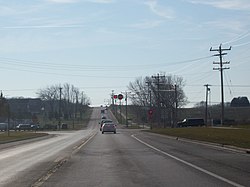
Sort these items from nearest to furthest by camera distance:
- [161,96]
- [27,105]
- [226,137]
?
1. [226,137]
2. [161,96]
3. [27,105]

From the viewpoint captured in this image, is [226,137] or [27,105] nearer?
[226,137]

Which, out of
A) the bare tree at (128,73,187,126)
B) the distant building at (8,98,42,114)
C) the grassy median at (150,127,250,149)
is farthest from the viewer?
the distant building at (8,98,42,114)

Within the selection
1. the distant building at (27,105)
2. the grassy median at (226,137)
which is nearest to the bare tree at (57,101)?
the distant building at (27,105)

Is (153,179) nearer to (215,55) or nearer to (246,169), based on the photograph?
(246,169)

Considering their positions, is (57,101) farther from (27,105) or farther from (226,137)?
(226,137)

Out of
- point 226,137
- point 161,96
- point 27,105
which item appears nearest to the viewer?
point 226,137

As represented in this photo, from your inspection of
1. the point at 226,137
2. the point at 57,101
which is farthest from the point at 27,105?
the point at 226,137

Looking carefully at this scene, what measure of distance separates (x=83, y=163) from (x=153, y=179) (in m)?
6.80

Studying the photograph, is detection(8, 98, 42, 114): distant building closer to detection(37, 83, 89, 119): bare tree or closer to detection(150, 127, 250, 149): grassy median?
detection(37, 83, 89, 119): bare tree

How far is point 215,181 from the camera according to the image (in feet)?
46.9

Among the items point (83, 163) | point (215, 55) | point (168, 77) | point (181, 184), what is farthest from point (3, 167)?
Result: point (168, 77)

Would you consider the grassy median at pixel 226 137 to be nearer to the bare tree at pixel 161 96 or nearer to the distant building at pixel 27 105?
the bare tree at pixel 161 96

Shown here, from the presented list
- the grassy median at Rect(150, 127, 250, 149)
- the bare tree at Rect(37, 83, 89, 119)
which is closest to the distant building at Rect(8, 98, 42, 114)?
the bare tree at Rect(37, 83, 89, 119)

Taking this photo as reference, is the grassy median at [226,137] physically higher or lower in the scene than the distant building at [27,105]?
lower
